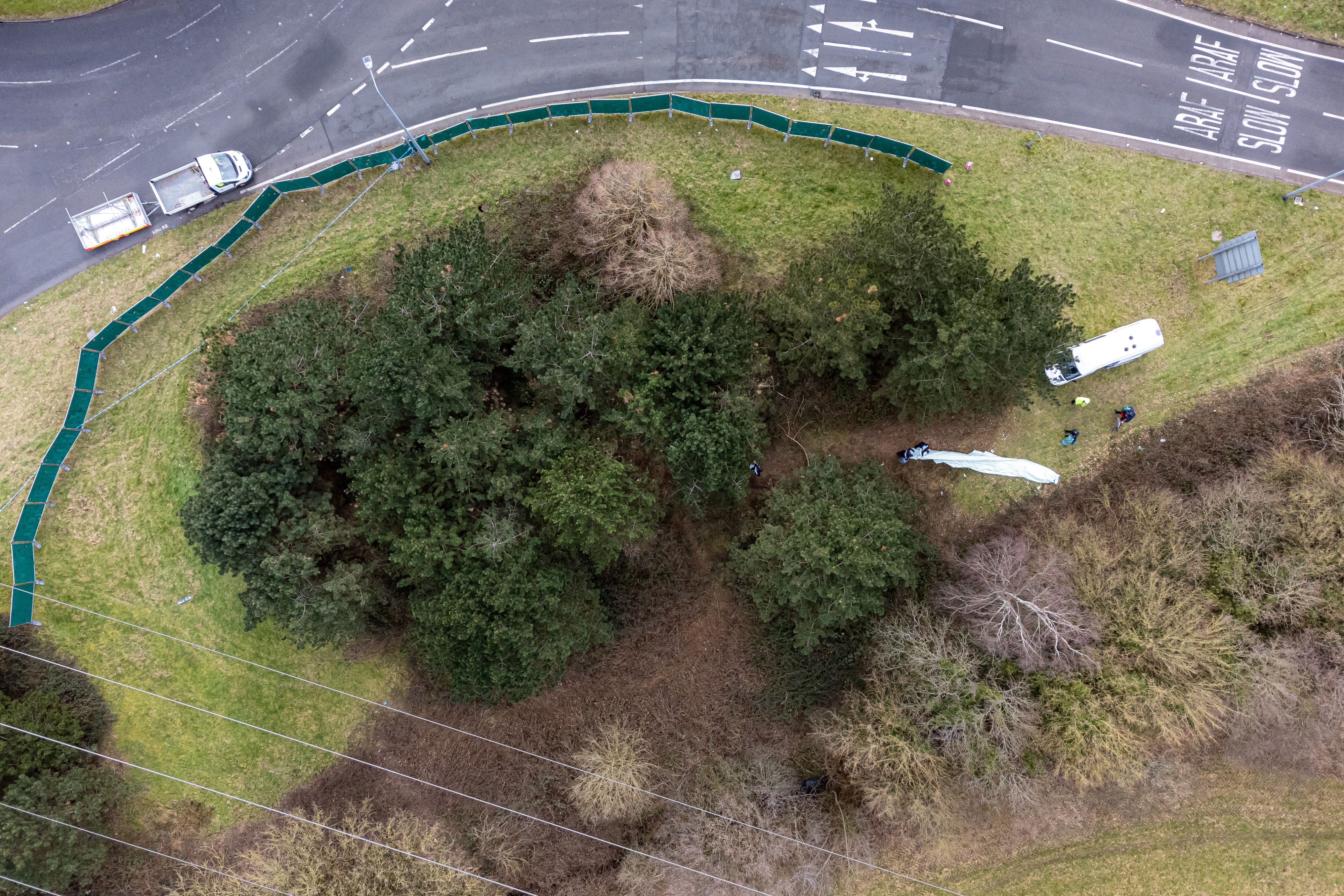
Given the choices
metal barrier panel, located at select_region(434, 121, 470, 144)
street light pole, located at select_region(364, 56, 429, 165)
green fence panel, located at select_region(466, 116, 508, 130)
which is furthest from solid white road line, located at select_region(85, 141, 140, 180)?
green fence panel, located at select_region(466, 116, 508, 130)

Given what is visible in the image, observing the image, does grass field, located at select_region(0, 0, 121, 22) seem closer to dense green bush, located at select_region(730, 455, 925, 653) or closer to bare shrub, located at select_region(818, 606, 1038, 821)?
dense green bush, located at select_region(730, 455, 925, 653)

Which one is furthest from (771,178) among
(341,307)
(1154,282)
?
(341,307)

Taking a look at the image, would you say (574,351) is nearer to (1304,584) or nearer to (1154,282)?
(1154,282)

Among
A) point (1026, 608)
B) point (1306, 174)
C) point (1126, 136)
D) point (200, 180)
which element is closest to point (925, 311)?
point (1026, 608)

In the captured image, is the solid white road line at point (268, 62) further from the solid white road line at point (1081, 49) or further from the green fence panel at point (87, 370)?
the solid white road line at point (1081, 49)

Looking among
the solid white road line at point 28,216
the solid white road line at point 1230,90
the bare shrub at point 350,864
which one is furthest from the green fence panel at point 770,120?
the bare shrub at point 350,864

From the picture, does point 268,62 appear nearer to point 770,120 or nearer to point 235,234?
point 235,234
